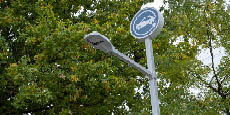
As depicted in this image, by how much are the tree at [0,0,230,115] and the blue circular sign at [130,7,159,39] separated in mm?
2919

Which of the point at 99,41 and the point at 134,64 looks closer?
the point at 99,41

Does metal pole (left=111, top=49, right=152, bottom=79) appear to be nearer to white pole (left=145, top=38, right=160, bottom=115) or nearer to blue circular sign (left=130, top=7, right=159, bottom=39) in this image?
white pole (left=145, top=38, right=160, bottom=115)

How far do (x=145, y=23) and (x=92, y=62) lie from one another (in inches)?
148

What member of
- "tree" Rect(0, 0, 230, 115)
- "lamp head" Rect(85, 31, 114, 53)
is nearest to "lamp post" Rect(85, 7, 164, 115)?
"lamp head" Rect(85, 31, 114, 53)

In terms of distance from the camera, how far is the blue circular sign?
16.0 feet

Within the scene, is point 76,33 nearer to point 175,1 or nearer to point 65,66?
point 65,66

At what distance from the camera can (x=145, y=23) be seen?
16.4ft

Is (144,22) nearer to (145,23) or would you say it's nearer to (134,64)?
(145,23)

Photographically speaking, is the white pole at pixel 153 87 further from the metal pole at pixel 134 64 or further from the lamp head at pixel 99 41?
the lamp head at pixel 99 41

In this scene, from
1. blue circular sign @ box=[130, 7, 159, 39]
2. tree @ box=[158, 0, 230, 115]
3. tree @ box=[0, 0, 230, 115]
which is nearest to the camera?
blue circular sign @ box=[130, 7, 159, 39]

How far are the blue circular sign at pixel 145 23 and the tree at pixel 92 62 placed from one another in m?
2.92

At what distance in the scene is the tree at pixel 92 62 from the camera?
312 inches

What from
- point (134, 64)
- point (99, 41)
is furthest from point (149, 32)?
point (99, 41)

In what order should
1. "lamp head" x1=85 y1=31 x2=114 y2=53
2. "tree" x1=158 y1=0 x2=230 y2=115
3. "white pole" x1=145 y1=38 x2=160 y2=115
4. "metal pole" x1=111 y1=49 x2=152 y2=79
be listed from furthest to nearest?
"tree" x1=158 y1=0 x2=230 y2=115 < "white pole" x1=145 y1=38 x2=160 y2=115 < "metal pole" x1=111 y1=49 x2=152 y2=79 < "lamp head" x1=85 y1=31 x2=114 y2=53
